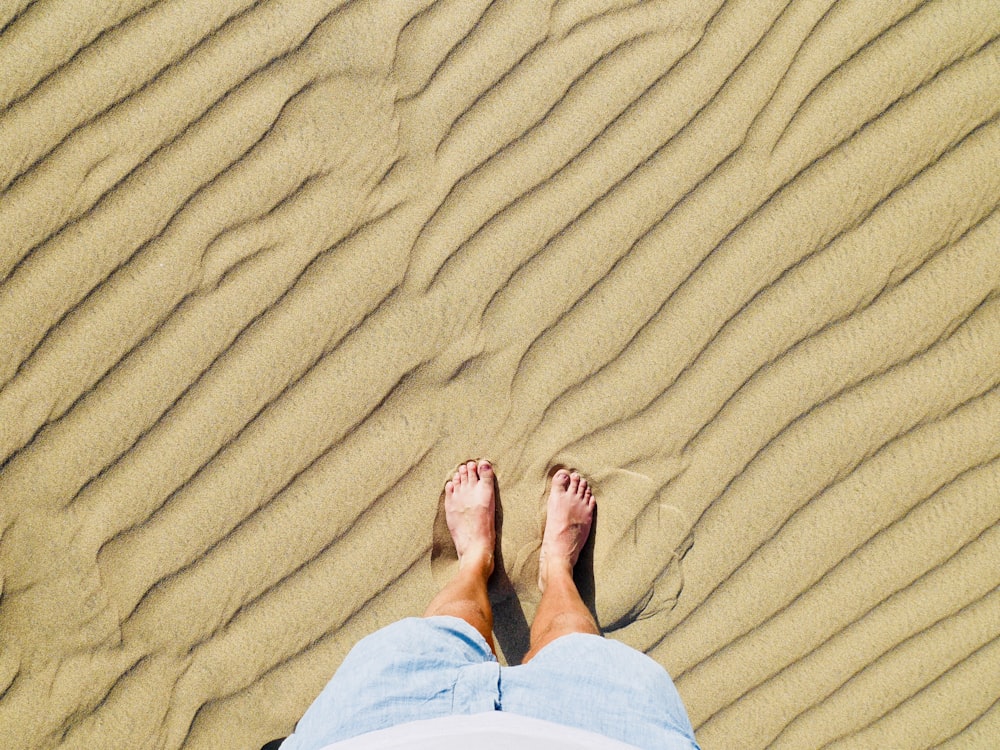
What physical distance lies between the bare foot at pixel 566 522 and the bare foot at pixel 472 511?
149 mm

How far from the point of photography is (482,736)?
3.65 ft

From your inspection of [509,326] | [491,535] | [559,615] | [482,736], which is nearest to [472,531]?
[491,535]

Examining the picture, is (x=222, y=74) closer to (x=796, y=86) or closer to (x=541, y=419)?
(x=541, y=419)

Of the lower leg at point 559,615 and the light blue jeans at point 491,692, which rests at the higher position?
the light blue jeans at point 491,692

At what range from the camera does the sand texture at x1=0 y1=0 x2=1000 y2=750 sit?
177cm

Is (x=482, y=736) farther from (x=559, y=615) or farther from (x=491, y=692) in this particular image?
(x=559, y=615)

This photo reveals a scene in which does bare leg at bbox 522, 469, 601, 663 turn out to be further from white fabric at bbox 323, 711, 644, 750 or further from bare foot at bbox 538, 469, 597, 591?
white fabric at bbox 323, 711, 644, 750

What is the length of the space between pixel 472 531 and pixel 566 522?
25cm

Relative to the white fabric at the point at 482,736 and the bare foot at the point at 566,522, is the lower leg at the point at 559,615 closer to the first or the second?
the bare foot at the point at 566,522

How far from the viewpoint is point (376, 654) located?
4.31ft

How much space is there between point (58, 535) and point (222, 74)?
4.18ft

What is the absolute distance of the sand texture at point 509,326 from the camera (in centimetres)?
177

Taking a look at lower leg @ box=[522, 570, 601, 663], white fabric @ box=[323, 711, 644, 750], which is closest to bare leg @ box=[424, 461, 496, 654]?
lower leg @ box=[522, 570, 601, 663]

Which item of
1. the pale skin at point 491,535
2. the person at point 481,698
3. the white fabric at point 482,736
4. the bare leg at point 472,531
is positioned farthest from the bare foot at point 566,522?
the white fabric at point 482,736
